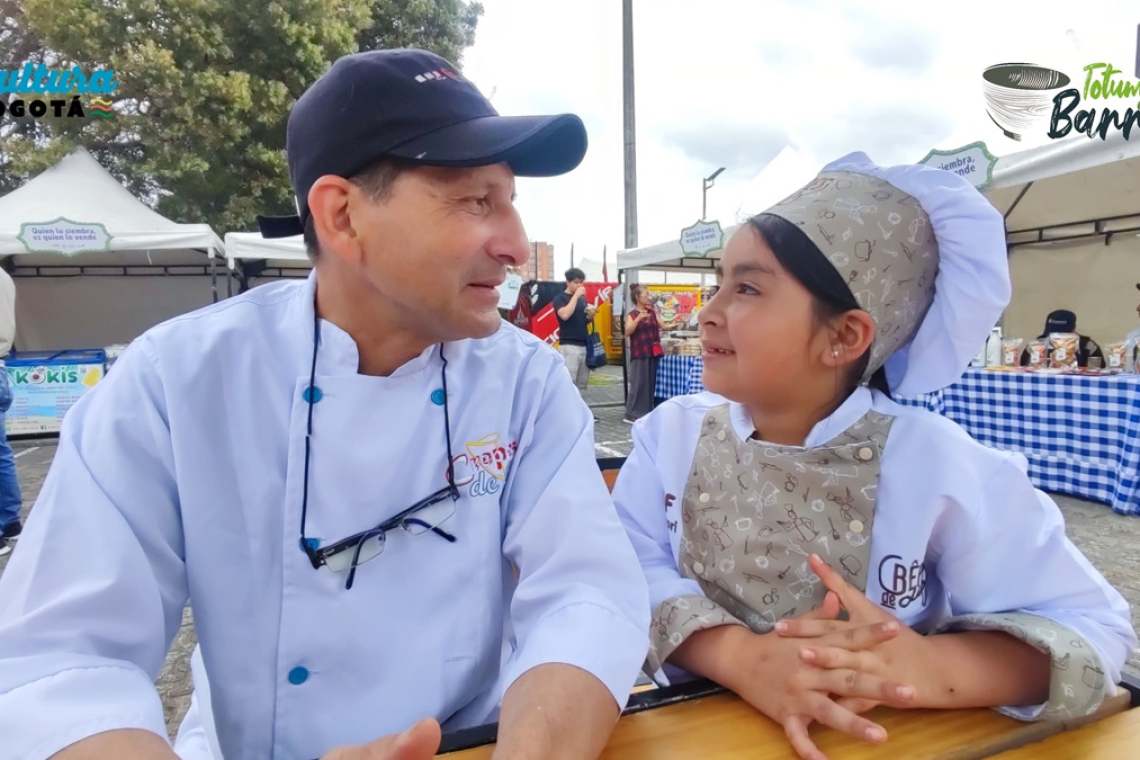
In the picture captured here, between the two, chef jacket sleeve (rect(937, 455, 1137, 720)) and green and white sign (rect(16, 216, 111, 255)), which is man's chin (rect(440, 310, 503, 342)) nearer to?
chef jacket sleeve (rect(937, 455, 1137, 720))

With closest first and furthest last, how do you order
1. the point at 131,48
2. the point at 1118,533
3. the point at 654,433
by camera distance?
the point at 654,433 → the point at 1118,533 → the point at 131,48

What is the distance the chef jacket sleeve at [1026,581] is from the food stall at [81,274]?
28.4 feet

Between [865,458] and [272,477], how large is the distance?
0.90 meters

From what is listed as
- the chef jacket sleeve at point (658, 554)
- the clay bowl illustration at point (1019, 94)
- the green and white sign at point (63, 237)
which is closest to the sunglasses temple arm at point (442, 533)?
the chef jacket sleeve at point (658, 554)

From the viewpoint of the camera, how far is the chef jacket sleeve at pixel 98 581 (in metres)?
0.71

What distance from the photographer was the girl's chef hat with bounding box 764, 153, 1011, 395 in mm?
1122

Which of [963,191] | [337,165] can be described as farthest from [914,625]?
[337,165]

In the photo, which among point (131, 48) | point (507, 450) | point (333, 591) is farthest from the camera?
point (131, 48)

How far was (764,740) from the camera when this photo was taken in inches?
32.6

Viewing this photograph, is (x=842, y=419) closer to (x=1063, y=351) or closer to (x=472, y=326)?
(x=472, y=326)

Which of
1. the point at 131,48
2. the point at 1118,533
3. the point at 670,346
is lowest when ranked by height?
the point at 1118,533

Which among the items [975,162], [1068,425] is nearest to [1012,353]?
[1068,425]

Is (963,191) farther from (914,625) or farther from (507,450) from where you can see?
(507,450)

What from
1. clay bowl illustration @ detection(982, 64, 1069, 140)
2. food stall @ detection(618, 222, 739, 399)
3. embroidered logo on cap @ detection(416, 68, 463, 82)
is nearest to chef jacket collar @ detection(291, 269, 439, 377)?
embroidered logo on cap @ detection(416, 68, 463, 82)
